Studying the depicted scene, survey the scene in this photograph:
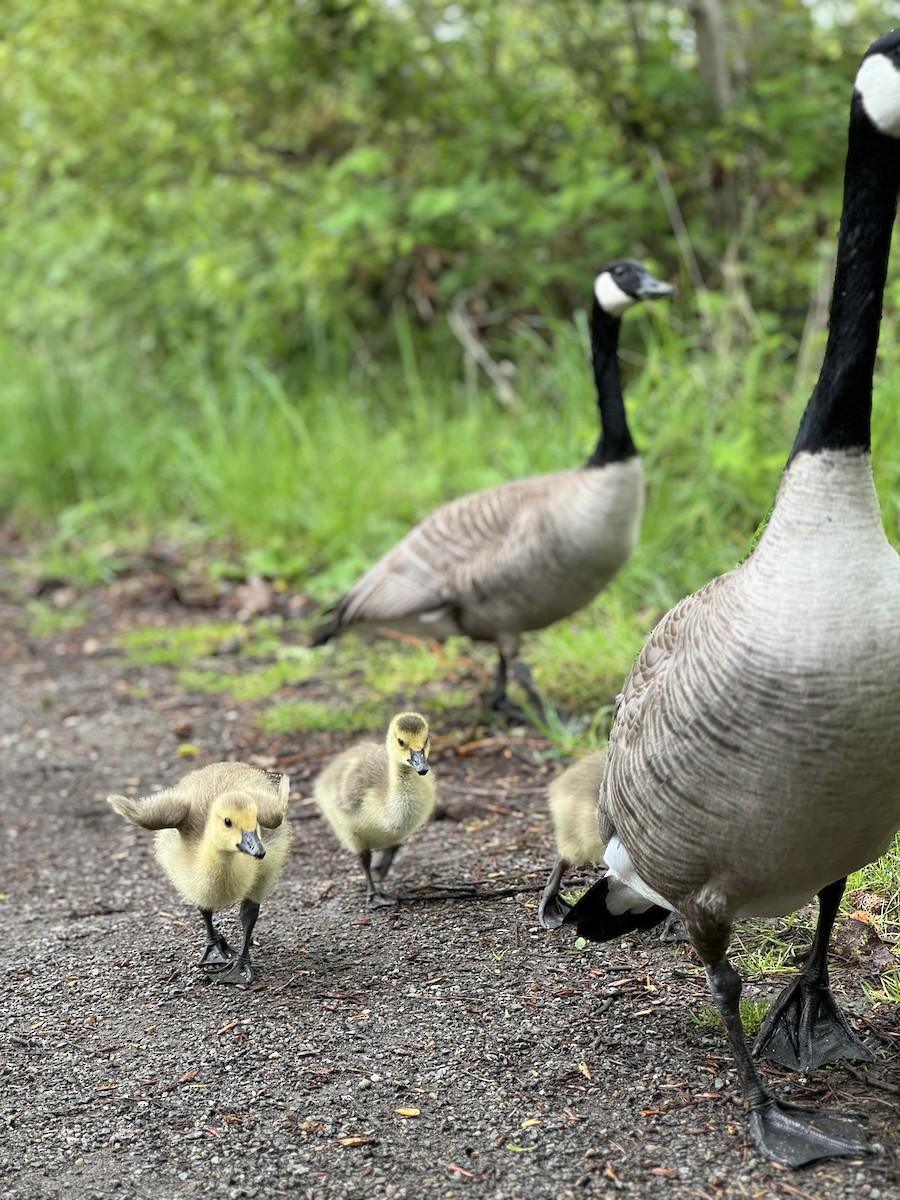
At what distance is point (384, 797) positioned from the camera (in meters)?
4.17

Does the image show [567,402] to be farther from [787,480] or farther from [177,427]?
[787,480]

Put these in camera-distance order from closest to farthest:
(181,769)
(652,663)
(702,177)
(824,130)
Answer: (652,663)
(181,769)
(824,130)
(702,177)

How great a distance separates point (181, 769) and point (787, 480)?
3746mm

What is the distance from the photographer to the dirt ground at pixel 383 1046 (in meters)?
2.84

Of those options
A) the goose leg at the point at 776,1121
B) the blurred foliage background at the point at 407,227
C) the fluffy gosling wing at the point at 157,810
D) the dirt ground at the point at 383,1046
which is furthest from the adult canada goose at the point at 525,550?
the goose leg at the point at 776,1121

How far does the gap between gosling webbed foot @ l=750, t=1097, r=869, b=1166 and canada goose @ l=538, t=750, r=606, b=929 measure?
3.36ft

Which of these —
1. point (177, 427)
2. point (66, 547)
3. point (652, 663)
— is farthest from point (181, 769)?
point (177, 427)

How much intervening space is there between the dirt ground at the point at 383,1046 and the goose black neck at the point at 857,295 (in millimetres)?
1546

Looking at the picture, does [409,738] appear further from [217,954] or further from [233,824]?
[217,954]

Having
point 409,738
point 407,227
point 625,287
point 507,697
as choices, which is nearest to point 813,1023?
point 409,738

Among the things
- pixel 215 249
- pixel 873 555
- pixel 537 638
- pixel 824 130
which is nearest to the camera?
pixel 873 555

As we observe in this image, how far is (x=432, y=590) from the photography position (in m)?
6.09

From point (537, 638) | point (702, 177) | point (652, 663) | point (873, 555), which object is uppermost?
point (702, 177)

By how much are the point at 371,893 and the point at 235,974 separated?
63cm
